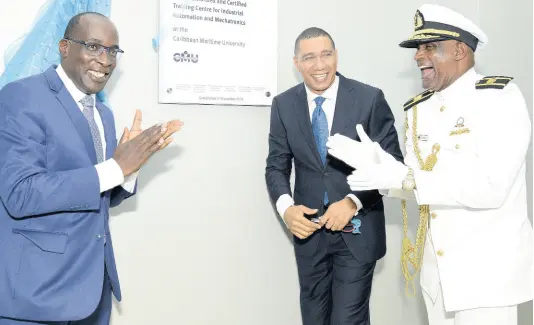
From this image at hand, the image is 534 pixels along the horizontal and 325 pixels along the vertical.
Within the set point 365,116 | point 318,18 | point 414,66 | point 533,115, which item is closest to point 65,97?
point 365,116

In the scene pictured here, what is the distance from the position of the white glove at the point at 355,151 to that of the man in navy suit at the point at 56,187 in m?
0.66

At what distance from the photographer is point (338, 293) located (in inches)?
91.8

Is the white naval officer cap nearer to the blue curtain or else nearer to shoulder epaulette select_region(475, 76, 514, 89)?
A: shoulder epaulette select_region(475, 76, 514, 89)

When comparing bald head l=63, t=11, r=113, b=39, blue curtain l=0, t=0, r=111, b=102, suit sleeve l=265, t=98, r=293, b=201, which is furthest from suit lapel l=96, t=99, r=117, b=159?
suit sleeve l=265, t=98, r=293, b=201

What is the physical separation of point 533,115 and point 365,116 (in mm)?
1463

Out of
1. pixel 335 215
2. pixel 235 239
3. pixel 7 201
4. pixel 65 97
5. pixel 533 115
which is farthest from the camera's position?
pixel 533 115

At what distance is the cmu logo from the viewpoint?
255 centimetres

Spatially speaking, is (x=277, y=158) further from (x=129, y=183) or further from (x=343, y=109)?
(x=129, y=183)

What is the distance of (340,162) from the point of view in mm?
2320

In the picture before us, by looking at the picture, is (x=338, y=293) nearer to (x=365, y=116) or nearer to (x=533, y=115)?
(x=365, y=116)

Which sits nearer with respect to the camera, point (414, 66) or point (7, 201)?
point (7, 201)

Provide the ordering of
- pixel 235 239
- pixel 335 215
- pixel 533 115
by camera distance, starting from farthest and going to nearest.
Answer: pixel 533 115
pixel 235 239
pixel 335 215

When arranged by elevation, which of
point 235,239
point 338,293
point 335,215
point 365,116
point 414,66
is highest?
point 414,66

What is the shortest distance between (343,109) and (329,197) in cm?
40
